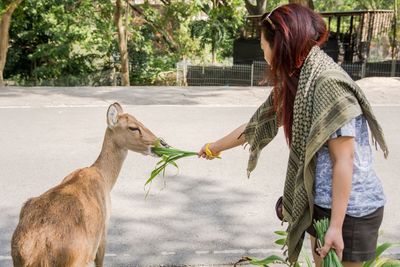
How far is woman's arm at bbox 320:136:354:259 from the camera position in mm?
2154

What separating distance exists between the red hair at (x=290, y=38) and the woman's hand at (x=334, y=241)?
60 cm

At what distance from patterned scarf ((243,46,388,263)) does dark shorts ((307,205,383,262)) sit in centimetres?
12

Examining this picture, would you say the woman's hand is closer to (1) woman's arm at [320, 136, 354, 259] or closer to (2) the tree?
(1) woman's arm at [320, 136, 354, 259]

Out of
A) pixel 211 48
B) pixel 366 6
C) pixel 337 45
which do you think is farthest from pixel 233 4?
pixel 366 6

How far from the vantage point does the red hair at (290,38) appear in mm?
2211

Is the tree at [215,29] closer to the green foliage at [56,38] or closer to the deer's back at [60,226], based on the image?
the green foliage at [56,38]

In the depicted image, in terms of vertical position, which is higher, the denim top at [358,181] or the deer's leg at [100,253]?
the denim top at [358,181]

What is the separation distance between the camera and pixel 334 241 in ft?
7.40

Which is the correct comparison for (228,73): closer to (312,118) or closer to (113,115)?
(113,115)

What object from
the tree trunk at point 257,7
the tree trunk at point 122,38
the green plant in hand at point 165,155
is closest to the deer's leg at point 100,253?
the green plant in hand at point 165,155

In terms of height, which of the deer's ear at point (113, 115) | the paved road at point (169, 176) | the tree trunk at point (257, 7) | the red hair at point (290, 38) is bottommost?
the paved road at point (169, 176)

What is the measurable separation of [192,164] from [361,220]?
457 centimetres

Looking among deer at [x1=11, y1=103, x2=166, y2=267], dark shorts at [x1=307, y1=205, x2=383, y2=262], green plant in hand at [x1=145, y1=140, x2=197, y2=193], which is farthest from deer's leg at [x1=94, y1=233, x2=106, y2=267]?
dark shorts at [x1=307, y1=205, x2=383, y2=262]

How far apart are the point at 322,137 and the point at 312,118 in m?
0.10
